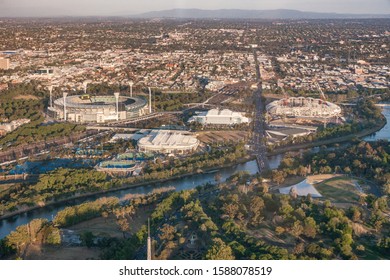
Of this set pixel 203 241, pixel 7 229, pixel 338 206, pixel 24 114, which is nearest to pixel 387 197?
pixel 338 206

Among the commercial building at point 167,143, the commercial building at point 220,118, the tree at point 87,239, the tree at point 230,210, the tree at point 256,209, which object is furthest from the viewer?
the commercial building at point 220,118

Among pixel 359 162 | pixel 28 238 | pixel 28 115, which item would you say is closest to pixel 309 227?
pixel 28 238

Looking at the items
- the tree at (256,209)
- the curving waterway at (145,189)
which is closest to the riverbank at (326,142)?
the curving waterway at (145,189)

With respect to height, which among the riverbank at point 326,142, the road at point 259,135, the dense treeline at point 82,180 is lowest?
the riverbank at point 326,142

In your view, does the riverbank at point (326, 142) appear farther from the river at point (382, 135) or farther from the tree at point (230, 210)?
the tree at point (230, 210)

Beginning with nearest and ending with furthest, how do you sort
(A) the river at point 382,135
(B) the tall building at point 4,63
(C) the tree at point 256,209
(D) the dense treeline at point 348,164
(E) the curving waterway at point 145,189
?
1. (C) the tree at point 256,209
2. (E) the curving waterway at point 145,189
3. (D) the dense treeline at point 348,164
4. (A) the river at point 382,135
5. (B) the tall building at point 4,63

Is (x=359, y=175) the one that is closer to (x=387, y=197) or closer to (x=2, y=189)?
(x=387, y=197)

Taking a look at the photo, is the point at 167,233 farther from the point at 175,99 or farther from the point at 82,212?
the point at 175,99
